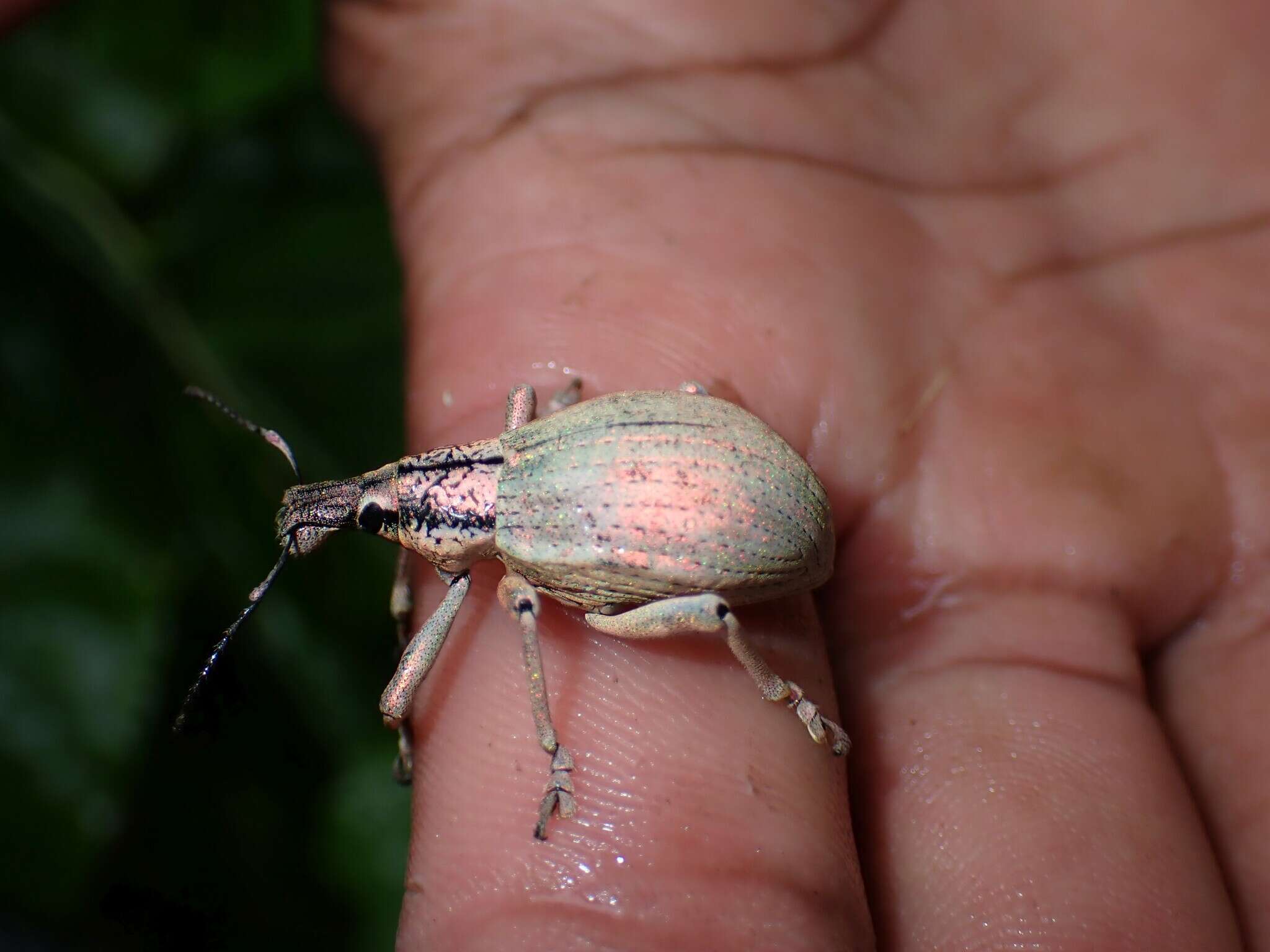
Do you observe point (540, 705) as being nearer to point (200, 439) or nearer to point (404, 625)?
point (404, 625)

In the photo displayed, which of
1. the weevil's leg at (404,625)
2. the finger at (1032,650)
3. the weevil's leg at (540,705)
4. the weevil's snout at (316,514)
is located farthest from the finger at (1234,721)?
the weevil's snout at (316,514)

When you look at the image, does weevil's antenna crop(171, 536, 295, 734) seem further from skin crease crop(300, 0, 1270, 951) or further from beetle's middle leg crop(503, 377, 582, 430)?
beetle's middle leg crop(503, 377, 582, 430)

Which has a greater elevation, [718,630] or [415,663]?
[718,630]

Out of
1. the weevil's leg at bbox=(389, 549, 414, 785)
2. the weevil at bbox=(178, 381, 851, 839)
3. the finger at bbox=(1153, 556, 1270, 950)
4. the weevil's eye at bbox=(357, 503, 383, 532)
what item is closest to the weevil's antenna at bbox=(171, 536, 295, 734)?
the weevil at bbox=(178, 381, 851, 839)

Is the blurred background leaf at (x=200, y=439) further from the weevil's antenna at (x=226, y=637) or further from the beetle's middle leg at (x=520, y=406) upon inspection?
the beetle's middle leg at (x=520, y=406)

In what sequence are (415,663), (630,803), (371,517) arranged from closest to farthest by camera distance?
(630,803), (415,663), (371,517)

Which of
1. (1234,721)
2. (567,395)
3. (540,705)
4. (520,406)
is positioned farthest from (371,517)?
(1234,721)
